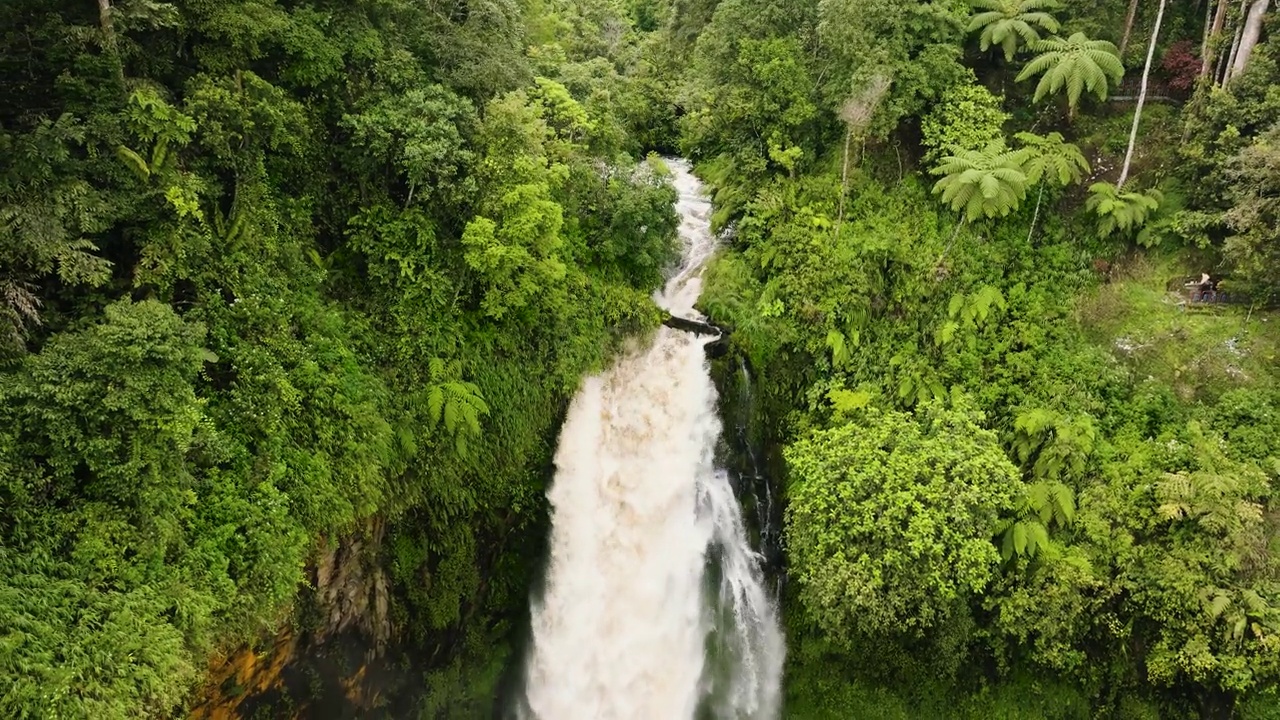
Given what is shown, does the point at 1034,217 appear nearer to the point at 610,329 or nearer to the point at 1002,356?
the point at 1002,356

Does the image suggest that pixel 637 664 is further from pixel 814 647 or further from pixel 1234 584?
pixel 1234 584

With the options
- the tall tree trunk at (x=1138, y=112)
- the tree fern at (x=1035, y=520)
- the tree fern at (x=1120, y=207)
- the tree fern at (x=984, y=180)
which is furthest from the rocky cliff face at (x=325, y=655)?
the tall tree trunk at (x=1138, y=112)

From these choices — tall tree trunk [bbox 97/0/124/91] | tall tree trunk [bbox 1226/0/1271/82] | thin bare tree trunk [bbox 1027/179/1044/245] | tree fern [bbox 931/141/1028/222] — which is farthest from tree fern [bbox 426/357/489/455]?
tall tree trunk [bbox 1226/0/1271/82]

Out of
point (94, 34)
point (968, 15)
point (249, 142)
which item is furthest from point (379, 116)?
point (968, 15)

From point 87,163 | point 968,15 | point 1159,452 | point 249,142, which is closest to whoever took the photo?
point 87,163

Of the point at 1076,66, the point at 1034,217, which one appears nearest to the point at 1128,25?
the point at 1076,66

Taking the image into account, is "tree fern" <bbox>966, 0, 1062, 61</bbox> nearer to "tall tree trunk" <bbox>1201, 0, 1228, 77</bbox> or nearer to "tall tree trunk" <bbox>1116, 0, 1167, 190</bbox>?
"tall tree trunk" <bbox>1116, 0, 1167, 190</bbox>
